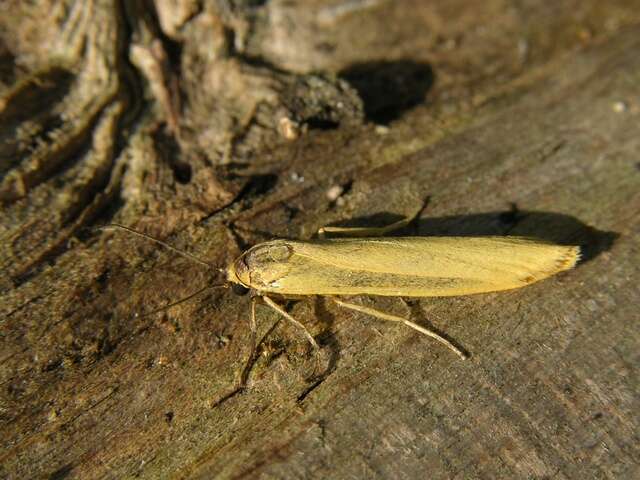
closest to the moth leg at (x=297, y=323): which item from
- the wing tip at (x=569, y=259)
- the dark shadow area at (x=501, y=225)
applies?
the dark shadow area at (x=501, y=225)

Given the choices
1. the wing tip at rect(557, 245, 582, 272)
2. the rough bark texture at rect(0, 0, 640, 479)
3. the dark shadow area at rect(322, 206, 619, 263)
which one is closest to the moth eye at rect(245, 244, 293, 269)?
the rough bark texture at rect(0, 0, 640, 479)

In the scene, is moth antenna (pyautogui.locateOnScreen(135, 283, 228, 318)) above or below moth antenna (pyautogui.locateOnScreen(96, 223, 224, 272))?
below

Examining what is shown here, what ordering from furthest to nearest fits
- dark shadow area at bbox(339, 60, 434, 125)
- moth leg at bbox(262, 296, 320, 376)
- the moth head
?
dark shadow area at bbox(339, 60, 434, 125) → the moth head → moth leg at bbox(262, 296, 320, 376)

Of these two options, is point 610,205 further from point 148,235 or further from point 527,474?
point 148,235

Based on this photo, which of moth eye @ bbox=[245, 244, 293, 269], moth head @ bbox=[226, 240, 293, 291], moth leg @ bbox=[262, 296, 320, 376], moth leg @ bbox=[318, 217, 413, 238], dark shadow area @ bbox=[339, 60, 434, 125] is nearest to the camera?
moth leg @ bbox=[262, 296, 320, 376]

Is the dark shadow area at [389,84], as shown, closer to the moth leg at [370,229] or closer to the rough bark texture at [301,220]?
the rough bark texture at [301,220]

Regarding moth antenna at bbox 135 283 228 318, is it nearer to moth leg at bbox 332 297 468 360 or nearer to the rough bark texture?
the rough bark texture

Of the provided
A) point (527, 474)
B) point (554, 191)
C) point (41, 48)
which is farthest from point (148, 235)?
point (554, 191)
